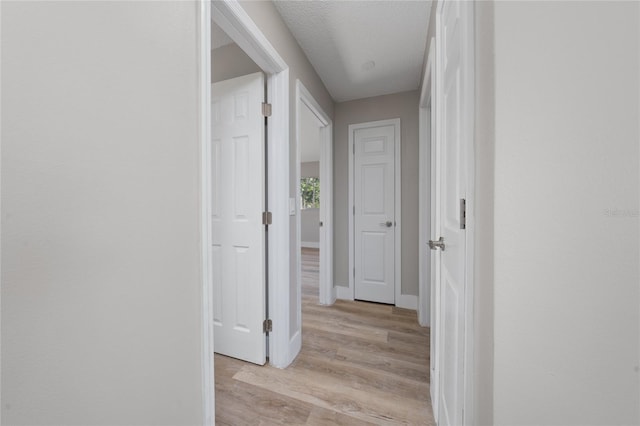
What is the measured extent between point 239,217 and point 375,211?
66.5 inches

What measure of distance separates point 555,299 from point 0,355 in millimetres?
1121

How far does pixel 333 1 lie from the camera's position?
5.13 ft

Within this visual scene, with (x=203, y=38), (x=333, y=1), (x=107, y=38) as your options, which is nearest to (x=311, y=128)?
(x=333, y=1)

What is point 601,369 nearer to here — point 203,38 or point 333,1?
point 203,38

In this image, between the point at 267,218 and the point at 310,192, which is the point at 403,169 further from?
the point at 310,192

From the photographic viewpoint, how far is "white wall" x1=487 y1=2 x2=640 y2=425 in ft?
1.36

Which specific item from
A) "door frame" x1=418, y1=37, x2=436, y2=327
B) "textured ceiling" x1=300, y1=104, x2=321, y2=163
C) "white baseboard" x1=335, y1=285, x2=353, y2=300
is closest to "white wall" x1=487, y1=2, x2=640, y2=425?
"door frame" x1=418, y1=37, x2=436, y2=327

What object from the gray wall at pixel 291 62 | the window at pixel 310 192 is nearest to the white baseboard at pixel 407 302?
the gray wall at pixel 291 62

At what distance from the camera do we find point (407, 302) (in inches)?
107

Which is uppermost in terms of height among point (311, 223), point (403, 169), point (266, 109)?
point (266, 109)

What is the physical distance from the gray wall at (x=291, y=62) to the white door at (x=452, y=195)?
3.28 ft

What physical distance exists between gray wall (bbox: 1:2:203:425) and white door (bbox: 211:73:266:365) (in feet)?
2.43

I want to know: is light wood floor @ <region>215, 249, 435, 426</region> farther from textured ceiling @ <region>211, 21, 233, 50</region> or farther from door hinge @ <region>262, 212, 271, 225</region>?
textured ceiling @ <region>211, 21, 233, 50</region>

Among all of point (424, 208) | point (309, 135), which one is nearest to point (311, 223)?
point (309, 135)
